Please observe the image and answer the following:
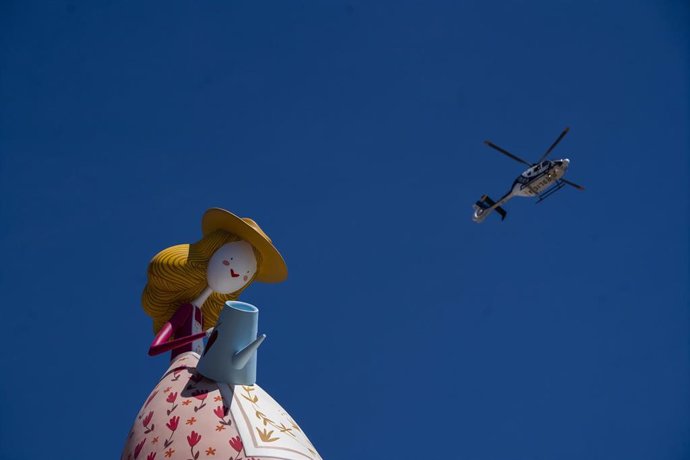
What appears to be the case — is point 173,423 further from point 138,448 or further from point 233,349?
point 233,349

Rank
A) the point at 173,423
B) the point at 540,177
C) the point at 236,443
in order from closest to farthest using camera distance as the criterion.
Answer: the point at 236,443 → the point at 173,423 → the point at 540,177

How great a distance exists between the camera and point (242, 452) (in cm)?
529

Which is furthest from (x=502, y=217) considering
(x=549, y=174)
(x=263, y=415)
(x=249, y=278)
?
(x=263, y=415)

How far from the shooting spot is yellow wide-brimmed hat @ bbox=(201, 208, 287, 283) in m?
7.04

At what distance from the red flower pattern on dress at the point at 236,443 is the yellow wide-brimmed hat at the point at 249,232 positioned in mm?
2241

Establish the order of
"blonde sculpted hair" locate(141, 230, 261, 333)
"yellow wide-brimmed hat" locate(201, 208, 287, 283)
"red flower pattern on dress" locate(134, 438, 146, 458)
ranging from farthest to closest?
"yellow wide-brimmed hat" locate(201, 208, 287, 283)
"blonde sculpted hair" locate(141, 230, 261, 333)
"red flower pattern on dress" locate(134, 438, 146, 458)

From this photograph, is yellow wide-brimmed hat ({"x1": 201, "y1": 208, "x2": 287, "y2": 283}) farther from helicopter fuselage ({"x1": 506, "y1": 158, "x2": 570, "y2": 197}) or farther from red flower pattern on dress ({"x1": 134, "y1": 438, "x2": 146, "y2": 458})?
helicopter fuselage ({"x1": 506, "y1": 158, "x2": 570, "y2": 197})

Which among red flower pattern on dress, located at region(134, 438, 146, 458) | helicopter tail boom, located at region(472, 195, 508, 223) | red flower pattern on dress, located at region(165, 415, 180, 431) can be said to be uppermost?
helicopter tail boom, located at region(472, 195, 508, 223)

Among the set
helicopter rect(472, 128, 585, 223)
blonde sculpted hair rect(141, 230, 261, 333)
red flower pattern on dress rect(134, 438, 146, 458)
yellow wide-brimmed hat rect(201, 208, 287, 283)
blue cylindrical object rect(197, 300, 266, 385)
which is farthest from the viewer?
helicopter rect(472, 128, 585, 223)

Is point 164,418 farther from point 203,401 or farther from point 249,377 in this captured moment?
point 249,377

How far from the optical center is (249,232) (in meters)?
7.08

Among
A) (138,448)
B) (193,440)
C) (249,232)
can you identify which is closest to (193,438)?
(193,440)

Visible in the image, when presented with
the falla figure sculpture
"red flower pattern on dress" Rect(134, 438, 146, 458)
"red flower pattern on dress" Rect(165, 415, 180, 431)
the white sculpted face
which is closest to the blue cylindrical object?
the falla figure sculpture

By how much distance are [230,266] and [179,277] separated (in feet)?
1.59
